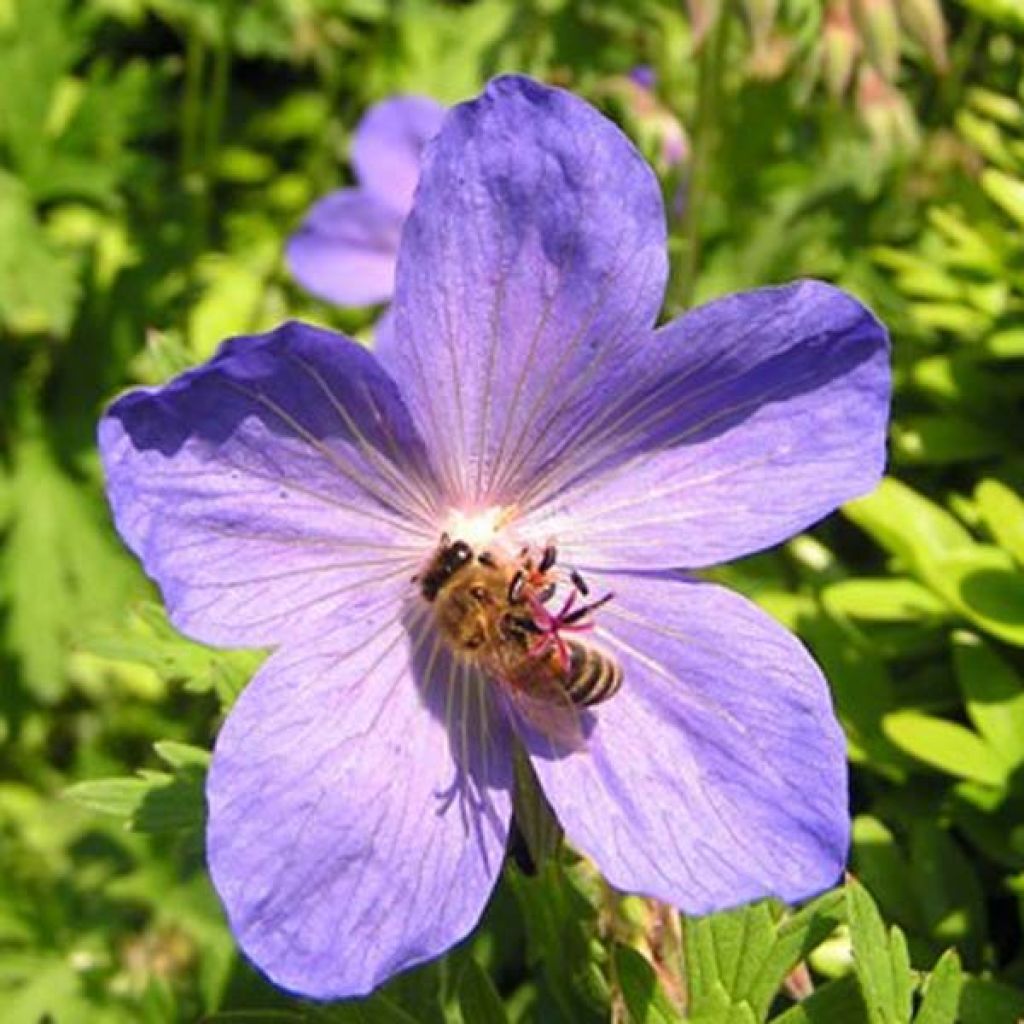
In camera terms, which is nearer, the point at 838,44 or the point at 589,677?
the point at 589,677

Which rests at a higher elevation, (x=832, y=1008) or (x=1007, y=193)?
(x=1007, y=193)

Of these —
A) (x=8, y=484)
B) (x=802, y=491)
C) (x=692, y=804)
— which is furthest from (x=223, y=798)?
(x=8, y=484)

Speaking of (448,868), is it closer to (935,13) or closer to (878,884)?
(878,884)

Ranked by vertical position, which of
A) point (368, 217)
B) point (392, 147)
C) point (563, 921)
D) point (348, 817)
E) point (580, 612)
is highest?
point (580, 612)

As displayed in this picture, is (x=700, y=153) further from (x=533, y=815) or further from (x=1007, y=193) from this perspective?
(x=533, y=815)

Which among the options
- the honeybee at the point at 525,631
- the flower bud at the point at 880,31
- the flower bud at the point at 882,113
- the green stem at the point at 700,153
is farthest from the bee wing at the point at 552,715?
the flower bud at the point at 882,113

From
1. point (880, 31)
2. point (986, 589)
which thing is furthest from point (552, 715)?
point (880, 31)
